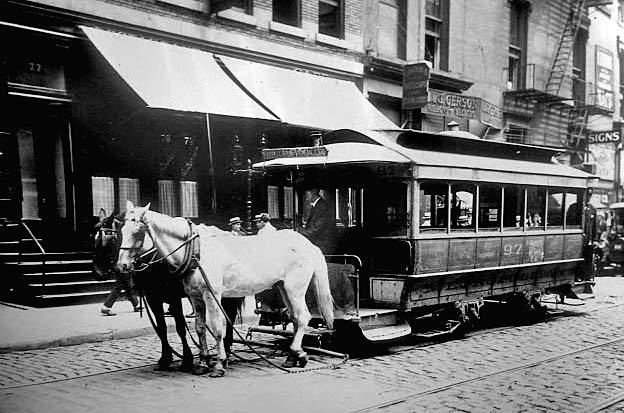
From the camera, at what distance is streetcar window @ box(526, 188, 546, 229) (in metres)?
10.7

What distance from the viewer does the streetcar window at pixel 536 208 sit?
10695 mm

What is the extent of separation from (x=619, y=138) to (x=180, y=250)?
77.2ft

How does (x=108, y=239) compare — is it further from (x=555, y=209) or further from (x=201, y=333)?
(x=555, y=209)

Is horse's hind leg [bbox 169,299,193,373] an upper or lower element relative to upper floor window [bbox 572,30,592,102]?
lower

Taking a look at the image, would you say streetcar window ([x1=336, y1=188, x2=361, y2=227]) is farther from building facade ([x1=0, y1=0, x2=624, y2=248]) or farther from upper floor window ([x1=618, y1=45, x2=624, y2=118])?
upper floor window ([x1=618, y1=45, x2=624, y2=118])

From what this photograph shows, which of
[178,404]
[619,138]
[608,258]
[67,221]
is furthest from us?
[619,138]

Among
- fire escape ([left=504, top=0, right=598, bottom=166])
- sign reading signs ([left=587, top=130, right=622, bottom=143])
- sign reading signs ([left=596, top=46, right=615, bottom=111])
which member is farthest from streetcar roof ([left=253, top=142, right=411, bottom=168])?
sign reading signs ([left=596, top=46, right=615, bottom=111])

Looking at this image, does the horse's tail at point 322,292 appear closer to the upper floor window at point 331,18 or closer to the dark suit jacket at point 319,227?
the dark suit jacket at point 319,227

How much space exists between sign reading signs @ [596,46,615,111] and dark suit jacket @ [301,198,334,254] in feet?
71.1

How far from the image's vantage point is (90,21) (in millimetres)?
12203

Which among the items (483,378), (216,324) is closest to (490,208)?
(483,378)

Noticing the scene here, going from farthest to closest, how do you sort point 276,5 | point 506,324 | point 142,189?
point 276,5 → point 142,189 → point 506,324

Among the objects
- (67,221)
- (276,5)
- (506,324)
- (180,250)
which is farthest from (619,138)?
(180,250)

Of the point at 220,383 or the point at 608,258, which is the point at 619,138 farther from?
the point at 220,383
